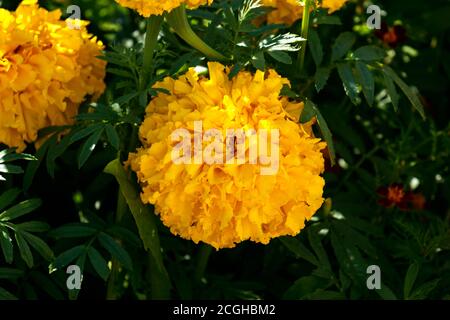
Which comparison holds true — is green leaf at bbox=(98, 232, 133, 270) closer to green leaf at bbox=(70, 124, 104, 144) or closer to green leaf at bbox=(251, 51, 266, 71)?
green leaf at bbox=(70, 124, 104, 144)

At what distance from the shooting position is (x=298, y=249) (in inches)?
66.7

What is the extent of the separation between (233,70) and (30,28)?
0.46 meters

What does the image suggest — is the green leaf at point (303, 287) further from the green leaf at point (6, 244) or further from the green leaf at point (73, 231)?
the green leaf at point (6, 244)

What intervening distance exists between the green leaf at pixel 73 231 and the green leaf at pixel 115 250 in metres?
0.03

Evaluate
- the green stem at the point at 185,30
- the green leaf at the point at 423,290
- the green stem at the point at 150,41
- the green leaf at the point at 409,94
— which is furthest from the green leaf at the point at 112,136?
the green leaf at the point at 423,290

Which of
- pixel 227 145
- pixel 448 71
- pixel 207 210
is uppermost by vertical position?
pixel 227 145

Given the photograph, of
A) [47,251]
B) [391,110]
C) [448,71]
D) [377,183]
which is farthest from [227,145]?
[448,71]

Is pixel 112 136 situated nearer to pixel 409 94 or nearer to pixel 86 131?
pixel 86 131

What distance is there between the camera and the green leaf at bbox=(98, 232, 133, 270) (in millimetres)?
1577

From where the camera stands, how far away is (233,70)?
1494 millimetres

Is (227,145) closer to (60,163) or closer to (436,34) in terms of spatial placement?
(60,163)

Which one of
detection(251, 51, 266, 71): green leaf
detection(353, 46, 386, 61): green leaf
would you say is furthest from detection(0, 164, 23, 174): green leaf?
detection(353, 46, 386, 61): green leaf
